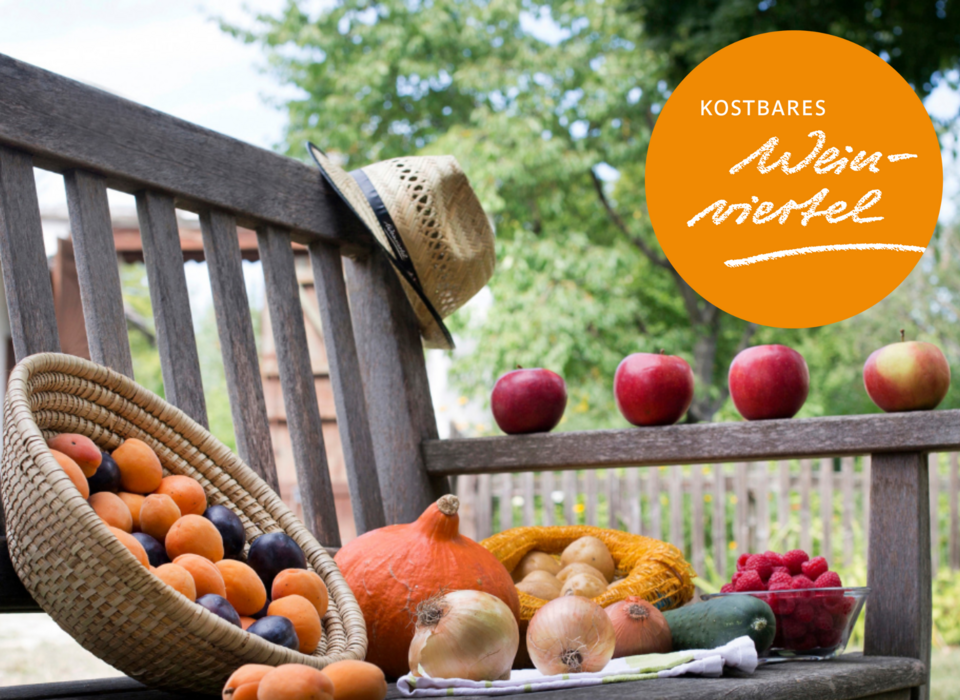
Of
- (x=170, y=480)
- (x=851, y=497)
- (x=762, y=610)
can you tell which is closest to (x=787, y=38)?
(x=851, y=497)

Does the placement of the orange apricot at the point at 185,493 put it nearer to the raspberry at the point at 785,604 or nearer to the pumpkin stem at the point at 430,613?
the pumpkin stem at the point at 430,613

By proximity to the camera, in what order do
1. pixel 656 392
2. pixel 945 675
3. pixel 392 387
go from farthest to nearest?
pixel 945 675, pixel 392 387, pixel 656 392

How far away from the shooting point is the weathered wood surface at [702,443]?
137 cm

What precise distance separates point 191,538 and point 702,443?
2.87ft

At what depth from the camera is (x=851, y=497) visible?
5449 millimetres

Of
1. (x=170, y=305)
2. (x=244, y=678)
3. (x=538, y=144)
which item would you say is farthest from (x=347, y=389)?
(x=538, y=144)

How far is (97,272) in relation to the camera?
1266mm

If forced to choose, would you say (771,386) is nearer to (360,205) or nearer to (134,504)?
(360,205)

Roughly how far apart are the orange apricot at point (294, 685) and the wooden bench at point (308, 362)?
321 millimetres

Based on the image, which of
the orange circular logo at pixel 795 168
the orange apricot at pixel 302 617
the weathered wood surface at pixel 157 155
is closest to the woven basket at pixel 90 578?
the orange apricot at pixel 302 617

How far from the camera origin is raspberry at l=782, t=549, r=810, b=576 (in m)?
1.42

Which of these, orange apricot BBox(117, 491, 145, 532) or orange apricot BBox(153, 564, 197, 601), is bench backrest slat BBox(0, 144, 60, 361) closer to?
orange apricot BBox(117, 491, 145, 532)

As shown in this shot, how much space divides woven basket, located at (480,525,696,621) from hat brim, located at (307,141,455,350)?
473 mm

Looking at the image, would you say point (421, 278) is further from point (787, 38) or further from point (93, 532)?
point (787, 38)
